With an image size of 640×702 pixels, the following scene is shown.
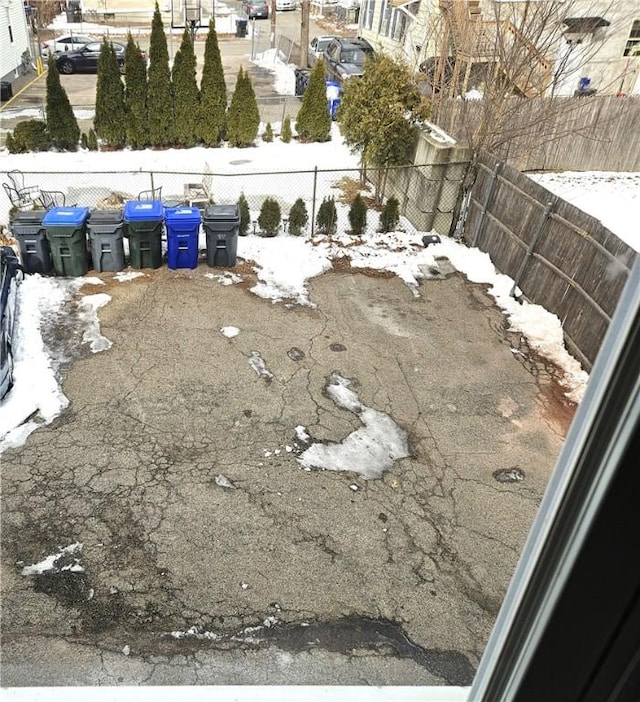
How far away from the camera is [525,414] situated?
547 centimetres

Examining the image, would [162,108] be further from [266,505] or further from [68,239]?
[266,505]

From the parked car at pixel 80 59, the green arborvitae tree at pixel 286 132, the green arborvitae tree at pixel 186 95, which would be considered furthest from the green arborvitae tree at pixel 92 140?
the parked car at pixel 80 59

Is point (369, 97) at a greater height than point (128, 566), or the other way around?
point (369, 97)

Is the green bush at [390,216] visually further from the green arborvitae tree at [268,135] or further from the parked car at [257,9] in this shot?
the parked car at [257,9]

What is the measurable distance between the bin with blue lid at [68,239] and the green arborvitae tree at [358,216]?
4.03 m

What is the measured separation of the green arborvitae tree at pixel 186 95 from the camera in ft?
39.6

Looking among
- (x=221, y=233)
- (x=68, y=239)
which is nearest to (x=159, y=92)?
(x=221, y=233)

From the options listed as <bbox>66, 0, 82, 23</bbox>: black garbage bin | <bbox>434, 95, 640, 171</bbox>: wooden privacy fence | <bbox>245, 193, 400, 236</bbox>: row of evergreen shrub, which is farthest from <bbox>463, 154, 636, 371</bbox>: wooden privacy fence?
<bbox>66, 0, 82, 23</bbox>: black garbage bin

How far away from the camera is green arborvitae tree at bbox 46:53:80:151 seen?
11.8 m

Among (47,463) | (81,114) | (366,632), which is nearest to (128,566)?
(47,463)

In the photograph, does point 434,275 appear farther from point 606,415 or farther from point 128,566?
point 606,415

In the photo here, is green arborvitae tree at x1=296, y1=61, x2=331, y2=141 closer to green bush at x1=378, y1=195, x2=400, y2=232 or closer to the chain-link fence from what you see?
the chain-link fence

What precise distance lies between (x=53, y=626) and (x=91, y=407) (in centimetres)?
223

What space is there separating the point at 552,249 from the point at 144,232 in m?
5.40
